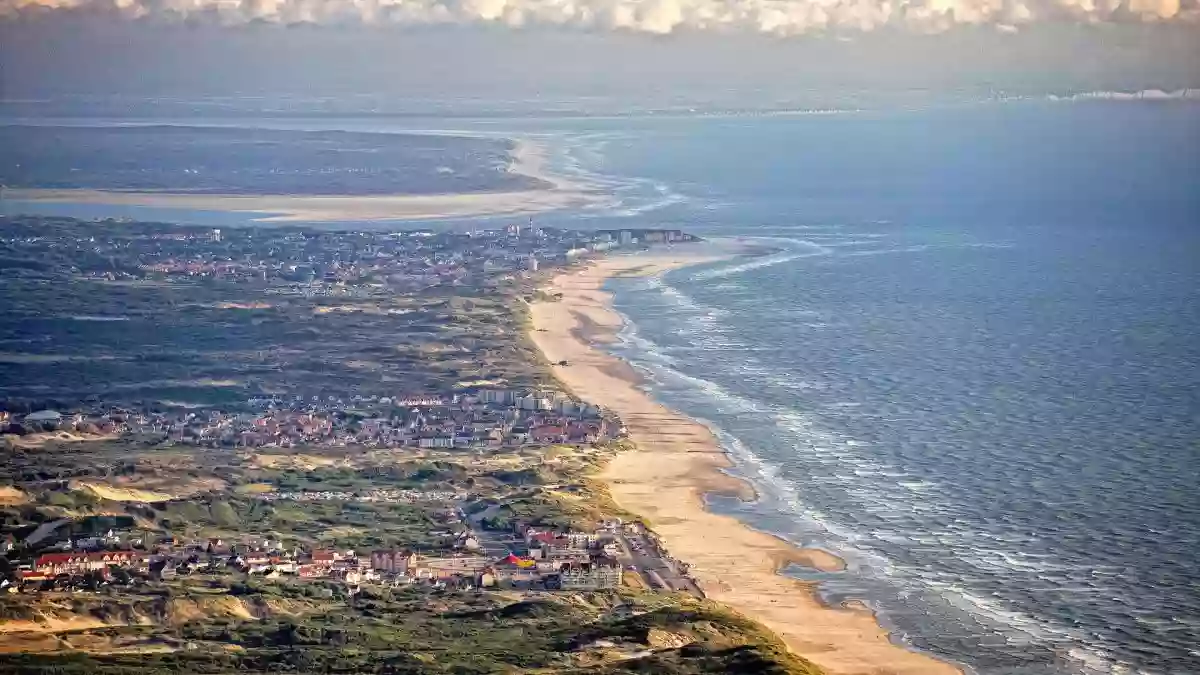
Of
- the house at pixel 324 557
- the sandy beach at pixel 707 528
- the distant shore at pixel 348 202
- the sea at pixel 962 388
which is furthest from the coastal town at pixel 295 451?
the distant shore at pixel 348 202

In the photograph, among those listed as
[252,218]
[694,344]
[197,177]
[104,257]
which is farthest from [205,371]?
[197,177]

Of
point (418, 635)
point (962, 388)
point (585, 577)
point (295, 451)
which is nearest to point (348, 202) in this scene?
point (962, 388)

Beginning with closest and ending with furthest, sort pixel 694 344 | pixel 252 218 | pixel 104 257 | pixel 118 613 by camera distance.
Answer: pixel 118 613
pixel 694 344
pixel 104 257
pixel 252 218

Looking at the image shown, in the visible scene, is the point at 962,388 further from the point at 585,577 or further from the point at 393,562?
the point at 393,562

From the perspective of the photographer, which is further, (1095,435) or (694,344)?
(694,344)

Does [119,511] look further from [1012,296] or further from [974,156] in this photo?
[974,156]

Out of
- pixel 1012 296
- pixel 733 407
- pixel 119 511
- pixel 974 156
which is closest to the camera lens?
pixel 119 511
